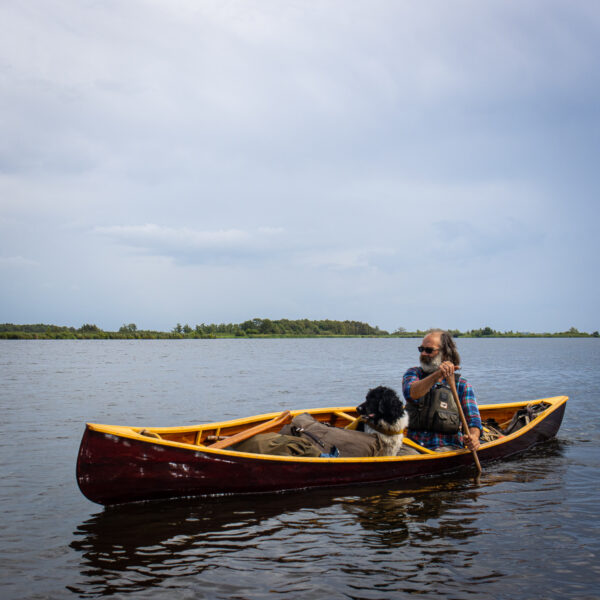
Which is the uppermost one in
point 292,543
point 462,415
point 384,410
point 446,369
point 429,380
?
point 446,369

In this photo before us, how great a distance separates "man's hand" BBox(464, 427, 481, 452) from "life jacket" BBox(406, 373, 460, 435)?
222mm

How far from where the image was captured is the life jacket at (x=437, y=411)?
8.53 meters

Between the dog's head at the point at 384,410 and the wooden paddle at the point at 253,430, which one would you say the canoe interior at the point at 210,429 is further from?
the dog's head at the point at 384,410

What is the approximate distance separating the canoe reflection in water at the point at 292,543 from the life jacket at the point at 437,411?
3.18 feet

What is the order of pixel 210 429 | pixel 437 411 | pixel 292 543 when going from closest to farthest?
1. pixel 292 543
2. pixel 437 411
3. pixel 210 429

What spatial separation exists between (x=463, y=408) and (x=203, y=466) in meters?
4.27

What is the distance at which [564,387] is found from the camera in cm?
2558

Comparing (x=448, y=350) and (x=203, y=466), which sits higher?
(x=448, y=350)

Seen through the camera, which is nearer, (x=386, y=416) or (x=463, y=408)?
(x=386, y=416)

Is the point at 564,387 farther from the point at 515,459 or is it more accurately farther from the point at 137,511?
the point at 137,511

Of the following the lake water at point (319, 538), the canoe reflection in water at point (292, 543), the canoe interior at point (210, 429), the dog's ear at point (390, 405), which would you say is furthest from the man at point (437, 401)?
A: the canoe interior at point (210, 429)

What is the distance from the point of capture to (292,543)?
20.1 feet

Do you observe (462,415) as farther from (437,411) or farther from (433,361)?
(433,361)

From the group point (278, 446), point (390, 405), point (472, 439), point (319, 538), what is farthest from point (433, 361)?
point (319, 538)
